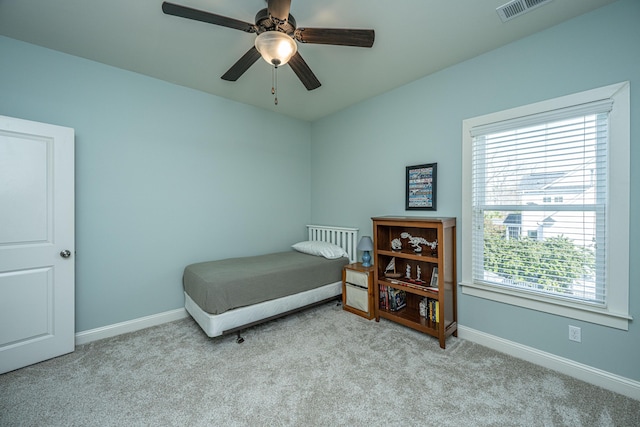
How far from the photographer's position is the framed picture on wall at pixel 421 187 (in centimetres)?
275

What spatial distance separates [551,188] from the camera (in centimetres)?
205

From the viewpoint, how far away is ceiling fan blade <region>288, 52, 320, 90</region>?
1897 millimetres

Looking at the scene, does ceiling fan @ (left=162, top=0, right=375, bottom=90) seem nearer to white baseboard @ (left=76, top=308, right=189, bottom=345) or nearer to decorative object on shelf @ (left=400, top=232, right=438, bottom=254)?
decorative object on shelf @ (left=400, top=232, right=438, bottom=254)

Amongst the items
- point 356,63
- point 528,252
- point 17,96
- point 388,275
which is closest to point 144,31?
point 17,96

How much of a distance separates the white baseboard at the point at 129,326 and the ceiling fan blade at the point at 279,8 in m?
3.06

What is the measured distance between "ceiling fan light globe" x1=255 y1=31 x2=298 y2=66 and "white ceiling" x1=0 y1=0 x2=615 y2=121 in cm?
42

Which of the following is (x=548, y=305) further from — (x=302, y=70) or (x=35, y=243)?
(x=35, y=243)

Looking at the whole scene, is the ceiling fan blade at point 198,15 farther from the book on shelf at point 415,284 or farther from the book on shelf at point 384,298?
the book on shelf at point 384,298

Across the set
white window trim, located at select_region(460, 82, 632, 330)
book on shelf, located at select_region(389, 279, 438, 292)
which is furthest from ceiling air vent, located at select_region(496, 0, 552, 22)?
book on shelf, located at select_region(389, 279, 438, 292)

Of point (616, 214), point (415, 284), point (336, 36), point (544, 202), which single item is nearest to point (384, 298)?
point (415, 284)

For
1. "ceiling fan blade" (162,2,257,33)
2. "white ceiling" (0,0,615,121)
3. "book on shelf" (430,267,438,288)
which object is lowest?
"book on shelf" (430,267,438,288)

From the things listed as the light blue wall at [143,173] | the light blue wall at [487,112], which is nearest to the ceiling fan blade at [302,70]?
the light blue wall at [487,112]

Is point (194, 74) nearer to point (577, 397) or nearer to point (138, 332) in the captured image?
point (138, 332)

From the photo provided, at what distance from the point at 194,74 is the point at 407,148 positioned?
98.0 inches
